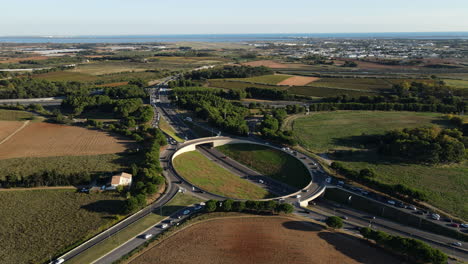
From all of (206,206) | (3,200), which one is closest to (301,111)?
(206,206)

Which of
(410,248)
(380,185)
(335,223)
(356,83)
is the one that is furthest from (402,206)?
(356,83)

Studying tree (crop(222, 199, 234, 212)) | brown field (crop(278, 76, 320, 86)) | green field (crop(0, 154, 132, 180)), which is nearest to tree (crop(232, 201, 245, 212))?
tree (crop(222, 199, 234, 212))

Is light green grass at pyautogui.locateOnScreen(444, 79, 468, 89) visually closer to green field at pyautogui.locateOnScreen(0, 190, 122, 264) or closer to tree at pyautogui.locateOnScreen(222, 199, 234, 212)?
tree at pyautogui.locateOnScreen(222, 199, 234, 212)

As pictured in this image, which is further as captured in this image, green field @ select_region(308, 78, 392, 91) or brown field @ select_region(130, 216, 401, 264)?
green field @ select_region(308, 78, 392, 91)

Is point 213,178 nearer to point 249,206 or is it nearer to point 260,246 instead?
point 249,206

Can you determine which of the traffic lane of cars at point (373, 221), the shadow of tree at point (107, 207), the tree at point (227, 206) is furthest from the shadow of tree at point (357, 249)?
the shadow of tree at point (107, 207)

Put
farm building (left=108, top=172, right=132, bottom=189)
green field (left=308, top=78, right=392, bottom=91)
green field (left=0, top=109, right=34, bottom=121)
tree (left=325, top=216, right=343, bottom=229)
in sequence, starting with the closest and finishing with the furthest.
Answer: tree (left=325, top=216, right=343, bottom=229) < farm building (left=108, top=172, right=132, bottom=189) < green field (left=0, top=109, right=34, bottom=121) < green field (left=308, top=78, right=392, bottom=91)
